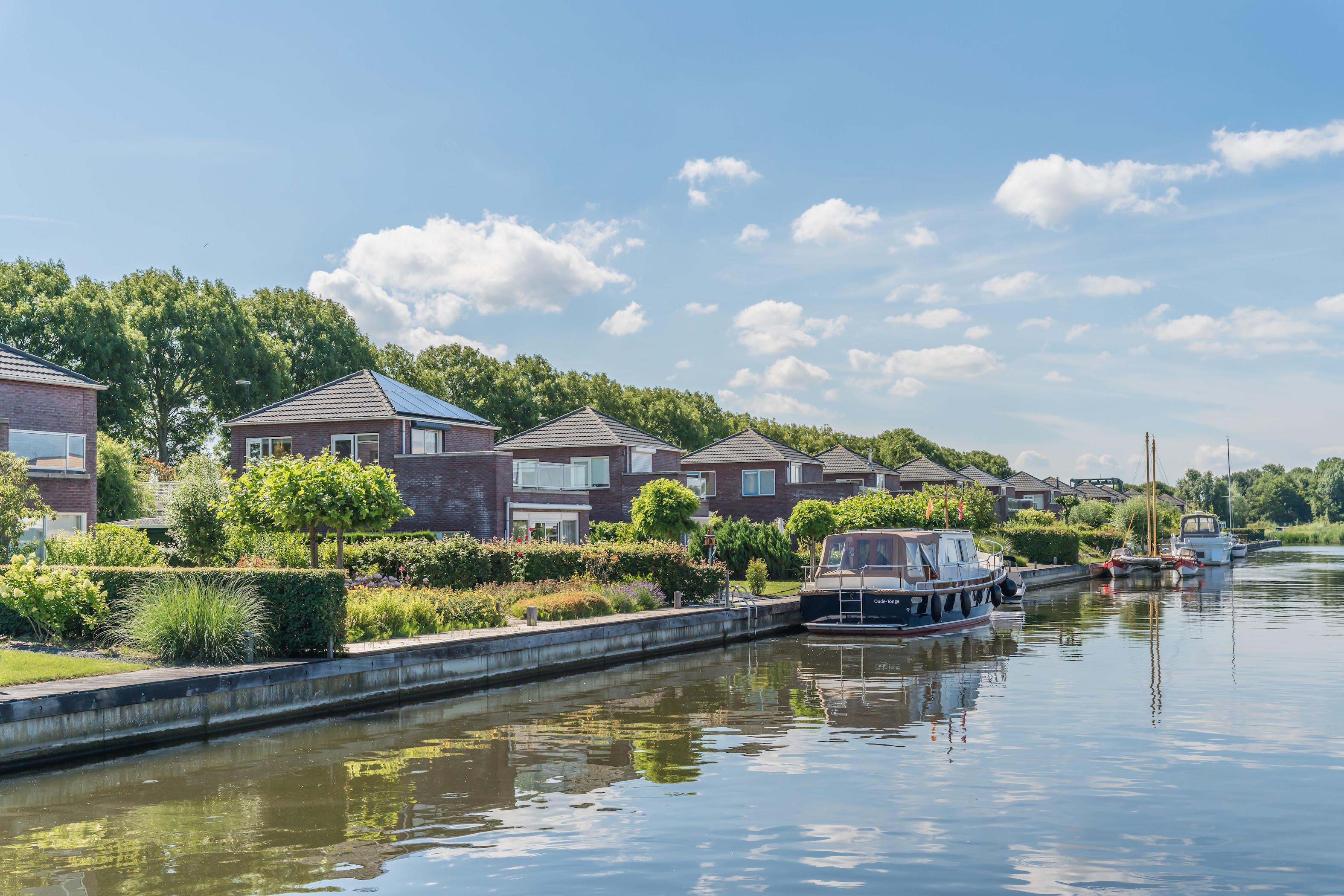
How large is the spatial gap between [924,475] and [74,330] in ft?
191

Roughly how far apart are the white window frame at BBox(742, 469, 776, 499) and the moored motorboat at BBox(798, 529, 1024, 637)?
26.3 meters

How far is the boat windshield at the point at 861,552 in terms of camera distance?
31.8 metres

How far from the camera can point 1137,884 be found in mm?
9070

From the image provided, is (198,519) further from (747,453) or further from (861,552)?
(747,453)

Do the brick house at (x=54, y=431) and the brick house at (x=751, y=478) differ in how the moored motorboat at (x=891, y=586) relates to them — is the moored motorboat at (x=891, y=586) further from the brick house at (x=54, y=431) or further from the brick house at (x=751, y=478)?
the brick house at (x=751, y=478)

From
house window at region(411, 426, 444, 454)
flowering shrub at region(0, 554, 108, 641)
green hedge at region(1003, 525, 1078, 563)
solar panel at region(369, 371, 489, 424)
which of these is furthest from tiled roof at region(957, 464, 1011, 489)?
flowering shrub at region(0, 554, 108, 641)

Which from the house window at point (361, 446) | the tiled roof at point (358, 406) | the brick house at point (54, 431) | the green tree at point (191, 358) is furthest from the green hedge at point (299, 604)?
the green tree at point (191, 358)

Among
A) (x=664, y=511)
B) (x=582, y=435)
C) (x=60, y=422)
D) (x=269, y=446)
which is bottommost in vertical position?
(x=664, y=511)

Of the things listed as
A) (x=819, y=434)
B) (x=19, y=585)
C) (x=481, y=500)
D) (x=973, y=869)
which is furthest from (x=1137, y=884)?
(x=819, y=434)

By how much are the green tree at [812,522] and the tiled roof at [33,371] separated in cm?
2494

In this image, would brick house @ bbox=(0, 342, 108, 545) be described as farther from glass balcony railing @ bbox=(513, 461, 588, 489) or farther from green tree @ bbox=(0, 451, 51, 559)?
glass balcony railing @ bbox=(513, 461, 588, 489)

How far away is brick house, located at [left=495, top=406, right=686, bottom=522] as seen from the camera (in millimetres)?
52750

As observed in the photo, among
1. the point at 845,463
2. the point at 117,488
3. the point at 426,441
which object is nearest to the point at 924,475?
the point at 845,463

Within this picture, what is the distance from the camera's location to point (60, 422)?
115 ft
